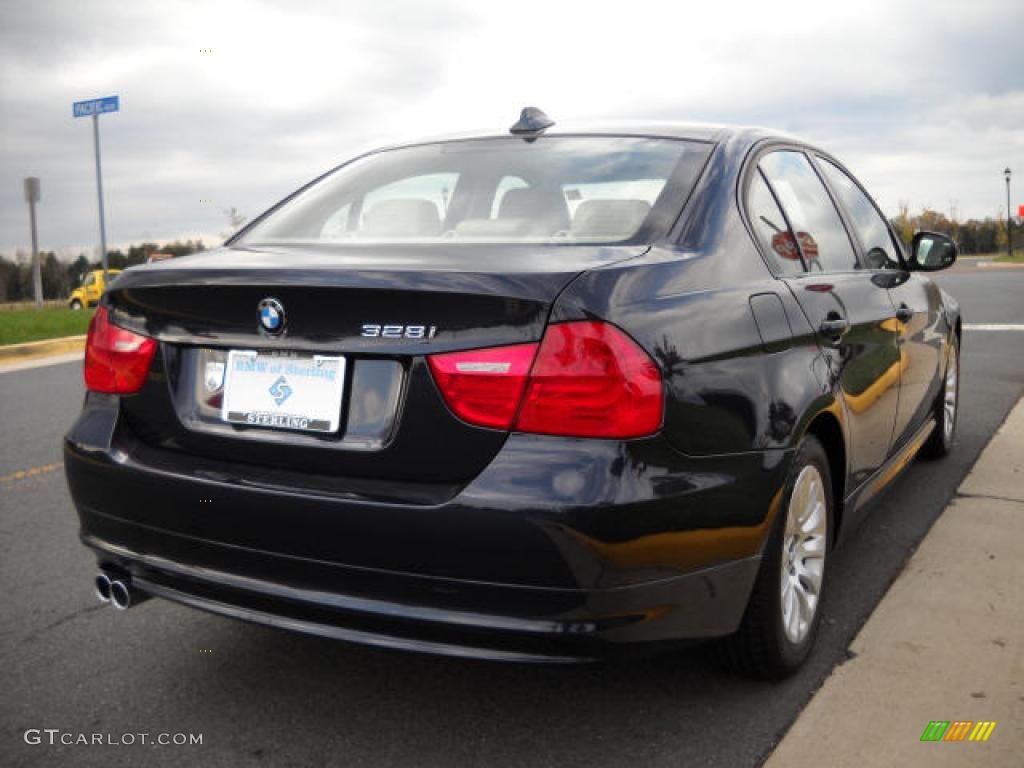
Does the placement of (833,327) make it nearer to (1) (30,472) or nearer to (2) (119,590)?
(2) (119,590)

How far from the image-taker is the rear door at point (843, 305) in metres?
3.14

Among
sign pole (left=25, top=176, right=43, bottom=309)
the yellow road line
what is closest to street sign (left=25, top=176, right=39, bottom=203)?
sign pole (left=25, top=176, right=43, bottom=309)

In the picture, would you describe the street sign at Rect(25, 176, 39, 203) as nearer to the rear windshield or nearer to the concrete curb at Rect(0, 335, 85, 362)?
the concrete curb at Rect(0, 335, 85, 362)

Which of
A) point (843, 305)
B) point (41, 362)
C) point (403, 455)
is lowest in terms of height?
point (41, 362)

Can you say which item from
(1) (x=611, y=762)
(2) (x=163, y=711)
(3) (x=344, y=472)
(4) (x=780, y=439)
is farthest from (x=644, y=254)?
(2) (x=163, y=711)

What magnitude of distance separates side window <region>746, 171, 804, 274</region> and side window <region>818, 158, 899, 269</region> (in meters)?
0.88

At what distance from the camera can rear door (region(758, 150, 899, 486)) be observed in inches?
124

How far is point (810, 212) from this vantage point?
3.60m

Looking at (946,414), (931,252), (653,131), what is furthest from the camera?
(946,414)

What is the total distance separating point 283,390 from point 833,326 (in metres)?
1.66

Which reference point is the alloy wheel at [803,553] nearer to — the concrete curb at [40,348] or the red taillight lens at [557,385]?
the red taillight lens at [557,385]

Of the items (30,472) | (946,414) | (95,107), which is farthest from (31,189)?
(946,414)

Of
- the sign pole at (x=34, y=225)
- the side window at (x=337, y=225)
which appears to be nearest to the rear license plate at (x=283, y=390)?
the side window at (x=337, y=225)

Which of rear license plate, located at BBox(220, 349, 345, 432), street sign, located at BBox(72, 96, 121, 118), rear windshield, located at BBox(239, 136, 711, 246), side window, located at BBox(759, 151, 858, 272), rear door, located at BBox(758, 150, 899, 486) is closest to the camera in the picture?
rear license plate, located at BBox(220, 349, 345, 432)
